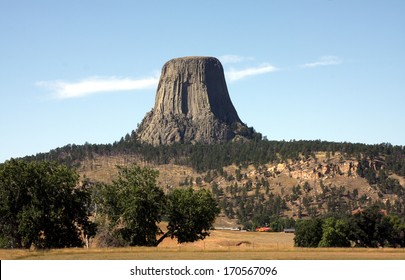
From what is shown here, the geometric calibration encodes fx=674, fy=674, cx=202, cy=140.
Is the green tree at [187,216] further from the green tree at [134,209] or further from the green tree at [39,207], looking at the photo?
the green tree at [39,207]

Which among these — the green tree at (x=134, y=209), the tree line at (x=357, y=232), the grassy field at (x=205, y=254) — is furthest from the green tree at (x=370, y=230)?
the green tree at (x=134, y=209)

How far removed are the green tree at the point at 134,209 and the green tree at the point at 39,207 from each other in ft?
10.9

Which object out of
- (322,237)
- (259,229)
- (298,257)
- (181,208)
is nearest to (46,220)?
(181,208)

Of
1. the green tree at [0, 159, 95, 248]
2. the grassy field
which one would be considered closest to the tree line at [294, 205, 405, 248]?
the grassy field

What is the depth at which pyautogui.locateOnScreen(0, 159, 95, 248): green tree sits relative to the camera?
8294 cm

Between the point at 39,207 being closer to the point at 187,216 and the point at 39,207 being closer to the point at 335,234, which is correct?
the point at 187,216

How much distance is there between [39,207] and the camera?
3307 inches

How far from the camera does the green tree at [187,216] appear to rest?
89500 mm

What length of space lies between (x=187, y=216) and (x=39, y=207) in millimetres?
19171

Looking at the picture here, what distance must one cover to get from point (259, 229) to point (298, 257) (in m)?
132

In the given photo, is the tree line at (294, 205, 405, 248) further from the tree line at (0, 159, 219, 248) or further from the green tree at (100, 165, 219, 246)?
the tree line at (0, 159, 219, 248)

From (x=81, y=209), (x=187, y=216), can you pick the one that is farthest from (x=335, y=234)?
(x=81, y=209)

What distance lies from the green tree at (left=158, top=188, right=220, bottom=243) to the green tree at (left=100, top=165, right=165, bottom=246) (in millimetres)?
1878

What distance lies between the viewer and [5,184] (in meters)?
84.7
